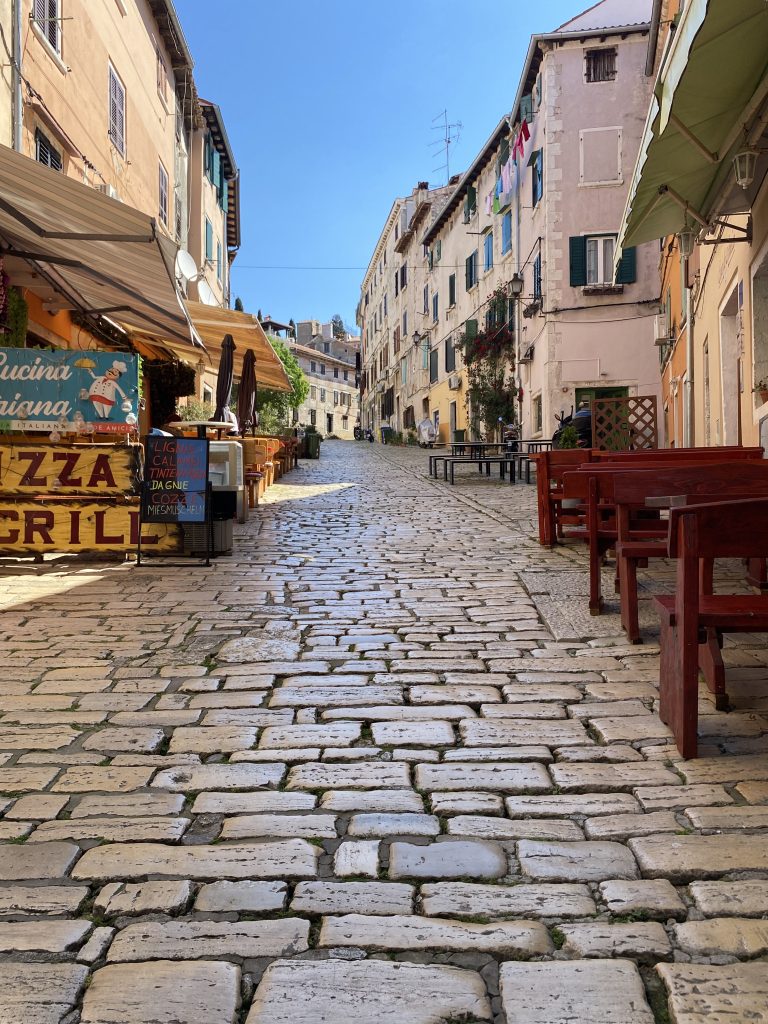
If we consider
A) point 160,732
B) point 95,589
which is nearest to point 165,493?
point 95,589

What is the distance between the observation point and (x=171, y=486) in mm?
7820

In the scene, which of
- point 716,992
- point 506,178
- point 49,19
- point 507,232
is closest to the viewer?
point 716,992

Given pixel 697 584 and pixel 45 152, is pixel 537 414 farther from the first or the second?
pixel 697 584

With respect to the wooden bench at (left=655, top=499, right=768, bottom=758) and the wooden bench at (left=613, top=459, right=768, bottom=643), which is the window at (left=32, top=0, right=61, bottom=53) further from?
the wooden bench at (left=655, top=499, right=768, bottom=758)

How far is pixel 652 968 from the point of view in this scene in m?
1.95

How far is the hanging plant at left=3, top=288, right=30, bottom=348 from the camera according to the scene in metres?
10.0

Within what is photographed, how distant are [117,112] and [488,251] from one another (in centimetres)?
1646

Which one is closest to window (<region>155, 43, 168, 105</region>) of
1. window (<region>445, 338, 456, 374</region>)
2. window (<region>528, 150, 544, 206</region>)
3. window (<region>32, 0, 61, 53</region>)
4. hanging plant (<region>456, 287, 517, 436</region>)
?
window (<region>32, 0, 61, 53</region>)

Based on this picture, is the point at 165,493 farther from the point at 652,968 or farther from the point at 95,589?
the point at 652,968

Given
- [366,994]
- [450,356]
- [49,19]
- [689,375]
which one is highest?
[49,19]

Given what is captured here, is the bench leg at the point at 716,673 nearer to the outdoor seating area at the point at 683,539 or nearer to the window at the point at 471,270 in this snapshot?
the outdoor seating area at the point at 683,539

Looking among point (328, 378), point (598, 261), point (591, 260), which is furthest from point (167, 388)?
point (328, 378)

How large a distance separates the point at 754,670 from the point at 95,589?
457cm

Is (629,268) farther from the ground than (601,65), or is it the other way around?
(601,65)
